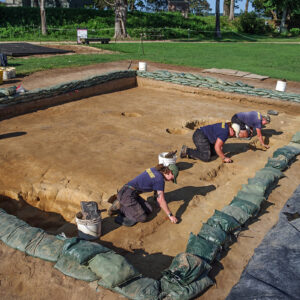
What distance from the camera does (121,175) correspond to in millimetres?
6738

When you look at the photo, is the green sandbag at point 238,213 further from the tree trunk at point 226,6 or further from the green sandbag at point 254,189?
the tree trunk at point 226,6

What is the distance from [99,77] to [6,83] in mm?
3726

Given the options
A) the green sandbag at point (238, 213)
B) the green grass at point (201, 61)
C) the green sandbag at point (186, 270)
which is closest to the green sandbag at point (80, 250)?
the green sandbag at point (186, 270)

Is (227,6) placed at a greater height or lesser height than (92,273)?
greater

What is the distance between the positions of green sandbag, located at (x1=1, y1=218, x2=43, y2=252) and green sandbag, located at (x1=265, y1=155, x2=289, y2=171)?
4958 mm

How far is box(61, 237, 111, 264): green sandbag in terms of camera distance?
3.93 meters

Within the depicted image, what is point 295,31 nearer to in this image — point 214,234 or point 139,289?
point 214,234

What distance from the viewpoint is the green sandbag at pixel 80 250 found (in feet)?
12.9

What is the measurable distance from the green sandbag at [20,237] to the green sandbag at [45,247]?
6cm

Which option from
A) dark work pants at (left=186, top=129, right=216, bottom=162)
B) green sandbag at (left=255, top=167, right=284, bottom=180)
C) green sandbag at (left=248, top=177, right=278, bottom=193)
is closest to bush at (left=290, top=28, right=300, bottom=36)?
dark work pants at (left=186, top=129, right=216, bottom=162)

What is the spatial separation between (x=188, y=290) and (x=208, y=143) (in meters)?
4.33

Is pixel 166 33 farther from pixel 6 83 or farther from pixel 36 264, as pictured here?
pixel 36 264

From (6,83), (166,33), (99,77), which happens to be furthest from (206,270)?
(166,33)

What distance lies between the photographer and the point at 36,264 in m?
4.14
